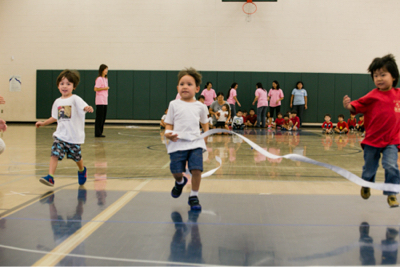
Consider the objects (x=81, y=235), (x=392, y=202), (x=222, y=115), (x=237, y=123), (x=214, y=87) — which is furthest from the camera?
(x=214, y=87)

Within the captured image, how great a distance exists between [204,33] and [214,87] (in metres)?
2.25

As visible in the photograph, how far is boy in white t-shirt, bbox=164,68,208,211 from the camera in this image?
133 inches

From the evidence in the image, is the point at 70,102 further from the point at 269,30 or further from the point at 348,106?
the point at 269,30

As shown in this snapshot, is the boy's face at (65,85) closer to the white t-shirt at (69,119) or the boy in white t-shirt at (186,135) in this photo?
the white t-shirt at (69,119)

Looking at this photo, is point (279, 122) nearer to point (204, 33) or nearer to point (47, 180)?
point (204, 33)

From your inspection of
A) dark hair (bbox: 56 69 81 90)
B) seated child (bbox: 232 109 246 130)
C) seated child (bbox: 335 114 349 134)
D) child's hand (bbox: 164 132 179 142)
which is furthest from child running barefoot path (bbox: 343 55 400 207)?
seated child (bbox: 232 109 246 130)

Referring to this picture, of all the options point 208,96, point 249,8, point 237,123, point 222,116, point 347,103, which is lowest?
point 237,123

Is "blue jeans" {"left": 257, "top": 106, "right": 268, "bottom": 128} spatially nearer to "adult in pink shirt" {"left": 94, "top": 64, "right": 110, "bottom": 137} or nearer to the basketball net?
the basketball net

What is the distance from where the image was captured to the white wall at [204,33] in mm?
16094

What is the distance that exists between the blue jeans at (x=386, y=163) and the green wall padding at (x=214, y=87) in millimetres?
12939

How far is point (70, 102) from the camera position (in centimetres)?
431

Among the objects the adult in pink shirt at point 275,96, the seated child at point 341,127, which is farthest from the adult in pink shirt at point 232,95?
the seated child at point 341,127

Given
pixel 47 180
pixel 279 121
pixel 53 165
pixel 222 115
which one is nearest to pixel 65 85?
pixel 53 165

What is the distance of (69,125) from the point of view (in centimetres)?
425
